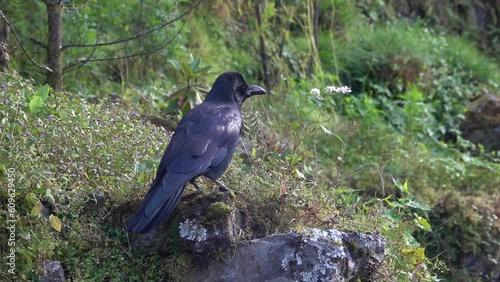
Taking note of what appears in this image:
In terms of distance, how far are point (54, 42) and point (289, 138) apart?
198 centimetres

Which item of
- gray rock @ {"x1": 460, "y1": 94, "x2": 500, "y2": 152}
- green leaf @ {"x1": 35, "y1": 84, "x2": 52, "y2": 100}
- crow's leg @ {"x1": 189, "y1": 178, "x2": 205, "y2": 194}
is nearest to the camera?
crow's leg @ {"x1": 189, "y1": 178, "x2": 205, "y2": 194}

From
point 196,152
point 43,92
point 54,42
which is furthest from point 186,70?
point 196,152

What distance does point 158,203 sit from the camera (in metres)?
4.46

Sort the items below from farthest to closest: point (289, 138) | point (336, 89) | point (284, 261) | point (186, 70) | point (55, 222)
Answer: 1. point (186, 70)
2. point (289, 138)
3. point (336, 89)
4. point (284, 261)
5. point (55, 222)

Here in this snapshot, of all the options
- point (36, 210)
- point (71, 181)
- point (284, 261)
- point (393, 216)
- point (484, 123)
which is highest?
point (36, 210)

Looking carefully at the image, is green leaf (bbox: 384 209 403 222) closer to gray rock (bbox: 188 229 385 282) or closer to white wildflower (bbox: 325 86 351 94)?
gray rock (bbox: 188 229 385 282)

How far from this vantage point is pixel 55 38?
6508 mm

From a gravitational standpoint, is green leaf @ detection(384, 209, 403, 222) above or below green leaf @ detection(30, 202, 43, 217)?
below

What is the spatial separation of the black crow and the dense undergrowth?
0.29 meters

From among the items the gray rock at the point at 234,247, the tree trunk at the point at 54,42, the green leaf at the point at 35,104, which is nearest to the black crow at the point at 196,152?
the gray rock at the point at 234,247

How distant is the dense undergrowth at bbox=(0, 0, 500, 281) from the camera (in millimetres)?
4770

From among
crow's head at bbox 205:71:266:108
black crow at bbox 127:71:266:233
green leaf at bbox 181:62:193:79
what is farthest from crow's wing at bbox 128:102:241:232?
green leaf at bbox 181:62:193:79

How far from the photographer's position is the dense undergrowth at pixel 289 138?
15.6 feet

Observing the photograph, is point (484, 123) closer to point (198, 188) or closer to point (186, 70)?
point (186, 70)
